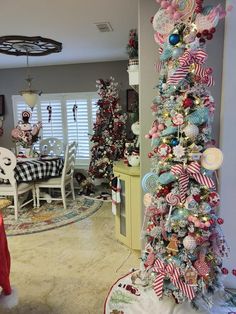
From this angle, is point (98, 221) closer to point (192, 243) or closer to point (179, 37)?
point (192, 243)

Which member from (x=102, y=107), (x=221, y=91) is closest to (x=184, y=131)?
(x=221, y=91)

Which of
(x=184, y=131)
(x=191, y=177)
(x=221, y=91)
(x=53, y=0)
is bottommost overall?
(x=191, y=177)

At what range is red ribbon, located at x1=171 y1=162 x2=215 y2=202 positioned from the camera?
1755 mm

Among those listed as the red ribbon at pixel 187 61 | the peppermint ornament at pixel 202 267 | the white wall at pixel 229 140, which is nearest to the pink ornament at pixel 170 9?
the red ribbon at pixel 187 61

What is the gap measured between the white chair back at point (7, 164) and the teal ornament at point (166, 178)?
2.59 meters

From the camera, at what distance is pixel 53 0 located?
7.27 ft

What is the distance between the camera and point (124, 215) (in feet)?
9.77

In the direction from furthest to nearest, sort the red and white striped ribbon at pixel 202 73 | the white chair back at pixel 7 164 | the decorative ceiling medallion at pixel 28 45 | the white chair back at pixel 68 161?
1. the white chair back at pixel 68 161
2. the white chair back at pixel 7 164
3. the decorative ceiling medallion at pixel 28 45
4. the red and white striped ribbon at pixel 202 73

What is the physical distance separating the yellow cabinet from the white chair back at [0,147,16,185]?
1.68 meters

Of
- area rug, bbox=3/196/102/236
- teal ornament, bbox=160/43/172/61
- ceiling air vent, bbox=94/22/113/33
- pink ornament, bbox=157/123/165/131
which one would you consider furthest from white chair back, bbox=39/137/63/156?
teal ornament, bbox=160/43/172/61

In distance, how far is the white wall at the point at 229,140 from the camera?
6.61 feet

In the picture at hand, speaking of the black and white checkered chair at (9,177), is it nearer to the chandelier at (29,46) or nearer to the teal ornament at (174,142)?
the chandelier at (29,46)

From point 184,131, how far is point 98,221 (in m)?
2.38

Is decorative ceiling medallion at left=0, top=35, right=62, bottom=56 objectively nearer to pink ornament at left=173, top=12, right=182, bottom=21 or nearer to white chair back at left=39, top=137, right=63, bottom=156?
white chair back at left=39, top=137, right=63, bottom=156
